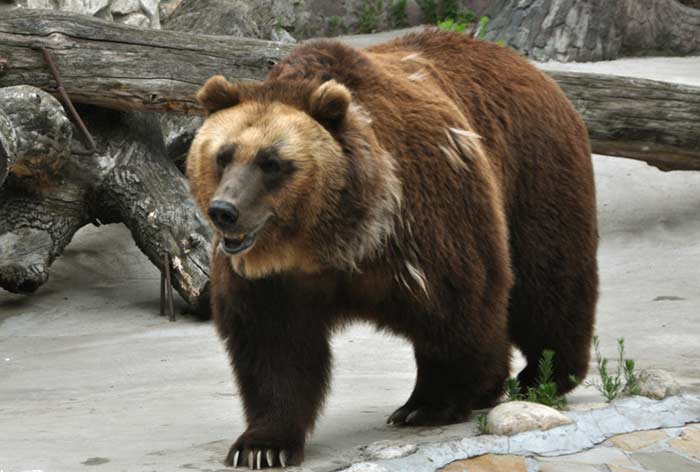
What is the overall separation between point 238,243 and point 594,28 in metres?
10.7

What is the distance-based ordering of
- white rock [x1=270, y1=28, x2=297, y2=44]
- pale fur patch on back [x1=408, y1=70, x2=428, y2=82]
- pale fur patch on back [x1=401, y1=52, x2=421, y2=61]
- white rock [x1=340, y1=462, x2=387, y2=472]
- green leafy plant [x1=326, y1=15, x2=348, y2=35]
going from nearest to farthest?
white rock [x1=340, y1=462, x2=387, y2=472]
pale fur patch on back [x1=408, y1=70, x2=428, y2=82]
pale fur patch on back [x1=401, y1=52, x2=421, y2=61]
white rock [x1=270, y1=28, x2=297, y2=44]
green leafy plant [x1=326, y1=15, x2=348, y2=35]

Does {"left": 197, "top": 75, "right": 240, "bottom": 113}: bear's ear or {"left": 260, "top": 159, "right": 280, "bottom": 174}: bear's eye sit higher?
{"left": 197, "top": 75, "right": 240, "bottom": 113}: bear's ear

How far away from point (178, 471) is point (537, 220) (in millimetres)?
1882

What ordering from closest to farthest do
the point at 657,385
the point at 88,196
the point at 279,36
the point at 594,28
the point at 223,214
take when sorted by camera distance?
the point at 223,214, the point at 657,385, the point at 88,196, the point at 279,36, the point at 594,28

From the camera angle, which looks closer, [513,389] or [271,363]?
[271,363]

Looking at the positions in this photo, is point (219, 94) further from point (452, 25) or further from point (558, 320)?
point (452, 25)

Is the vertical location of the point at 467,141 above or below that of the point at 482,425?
above

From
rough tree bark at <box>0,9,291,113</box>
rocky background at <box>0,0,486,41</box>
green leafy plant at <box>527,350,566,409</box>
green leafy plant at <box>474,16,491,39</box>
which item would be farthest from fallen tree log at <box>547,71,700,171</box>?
green leafy plant at <box>474,16,491,39</box>

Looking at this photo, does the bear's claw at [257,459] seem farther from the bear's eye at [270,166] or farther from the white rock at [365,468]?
the bear's eye at [270,166]

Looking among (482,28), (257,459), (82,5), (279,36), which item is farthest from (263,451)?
(482,28)

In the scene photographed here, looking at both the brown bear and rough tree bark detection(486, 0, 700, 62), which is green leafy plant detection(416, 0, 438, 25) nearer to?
rough tree bark detection(486, 0, 700, 62)

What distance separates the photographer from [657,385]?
4.82m

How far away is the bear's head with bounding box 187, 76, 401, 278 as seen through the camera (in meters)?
3.71

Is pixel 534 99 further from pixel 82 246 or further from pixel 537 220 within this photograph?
pixel 82 246
